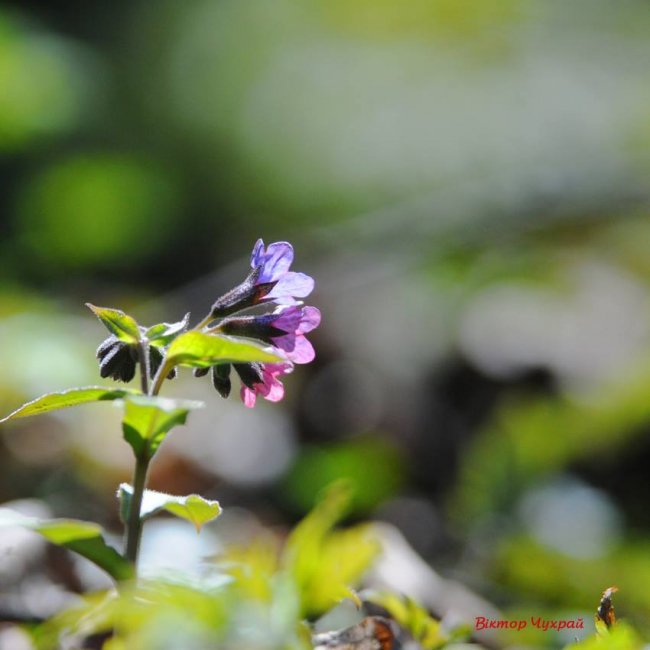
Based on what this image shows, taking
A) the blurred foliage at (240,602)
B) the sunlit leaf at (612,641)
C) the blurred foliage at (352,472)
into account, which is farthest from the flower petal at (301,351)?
the blurred foliage at (352,472)

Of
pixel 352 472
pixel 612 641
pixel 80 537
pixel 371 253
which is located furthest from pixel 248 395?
pixel 371 253

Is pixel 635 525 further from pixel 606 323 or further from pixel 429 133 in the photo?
pixel 429 133

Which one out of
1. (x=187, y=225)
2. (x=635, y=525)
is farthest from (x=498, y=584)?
(x=187, y=225)

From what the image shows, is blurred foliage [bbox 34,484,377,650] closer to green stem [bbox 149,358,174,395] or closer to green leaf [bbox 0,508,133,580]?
green leaf [bbox 0,508,133,580]

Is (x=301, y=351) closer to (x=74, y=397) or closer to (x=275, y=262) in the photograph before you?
(x=275, y=262)

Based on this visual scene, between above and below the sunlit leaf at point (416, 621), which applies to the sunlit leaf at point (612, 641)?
above

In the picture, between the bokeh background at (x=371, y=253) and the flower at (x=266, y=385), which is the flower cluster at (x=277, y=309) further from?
the bokeh background at (x=371, y=253)

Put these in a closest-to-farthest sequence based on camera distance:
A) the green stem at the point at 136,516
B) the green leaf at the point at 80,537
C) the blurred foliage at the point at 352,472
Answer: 1. the green leaf at the point at 80,537
2. the green stem at the point at 136,516
3. the blurred foliage at the point at 352,472
